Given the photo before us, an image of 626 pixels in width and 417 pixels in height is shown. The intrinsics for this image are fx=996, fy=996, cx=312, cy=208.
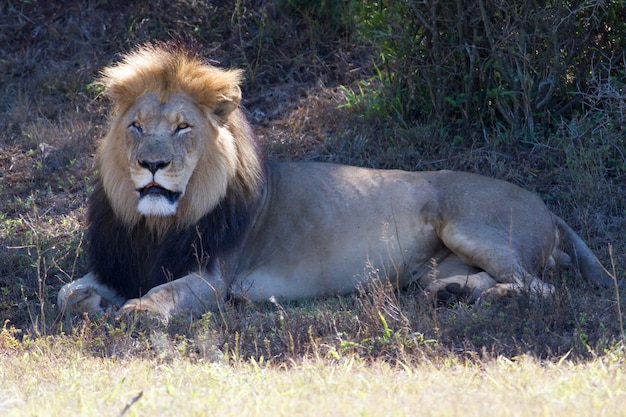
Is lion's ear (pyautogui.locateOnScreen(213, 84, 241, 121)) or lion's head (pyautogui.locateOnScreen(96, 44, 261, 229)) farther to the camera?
lion's ear (pyautogui.locateOnScreen(213, 84, 241, 121))

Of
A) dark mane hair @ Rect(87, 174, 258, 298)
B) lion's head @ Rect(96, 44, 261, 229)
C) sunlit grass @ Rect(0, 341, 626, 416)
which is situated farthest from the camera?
dark mane hair @ Rect(87, 174, 258, 298)

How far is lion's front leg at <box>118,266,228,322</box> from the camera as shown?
201 inches

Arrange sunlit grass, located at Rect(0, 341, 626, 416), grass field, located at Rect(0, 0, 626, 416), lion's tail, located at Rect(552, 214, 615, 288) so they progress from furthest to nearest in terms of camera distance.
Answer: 1. lion's tail, located at Rect(552, 214, 615, 288)
2. grass field, located at Rect(0, 0, 626, 416)
3. sunlit grass, located at Rect(0, 341, 626, 416)

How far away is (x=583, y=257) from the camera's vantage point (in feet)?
19.6

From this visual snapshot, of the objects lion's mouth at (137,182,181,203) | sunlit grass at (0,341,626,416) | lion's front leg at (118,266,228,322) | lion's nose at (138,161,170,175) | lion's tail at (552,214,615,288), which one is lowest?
lion's tail at (552,214,615,288)

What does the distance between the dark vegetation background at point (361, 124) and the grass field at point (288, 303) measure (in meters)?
0.02

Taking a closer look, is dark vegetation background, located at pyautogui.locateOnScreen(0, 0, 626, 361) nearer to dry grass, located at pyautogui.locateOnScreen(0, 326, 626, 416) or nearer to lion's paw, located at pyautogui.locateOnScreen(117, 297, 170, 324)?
lion's paw, located at pyautogui.locateOnScreen(117, 297, 170, 324)

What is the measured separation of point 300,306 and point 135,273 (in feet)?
3.17

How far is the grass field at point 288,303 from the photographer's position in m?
3.71

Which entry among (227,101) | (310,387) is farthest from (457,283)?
(310,387)

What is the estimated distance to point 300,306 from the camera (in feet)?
18.7

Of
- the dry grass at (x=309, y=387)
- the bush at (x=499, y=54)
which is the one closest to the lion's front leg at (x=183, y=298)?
the dry grass at (x=309, y=387)

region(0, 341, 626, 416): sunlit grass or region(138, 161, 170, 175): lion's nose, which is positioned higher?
region(138, 161, 170, 175): lion's nose

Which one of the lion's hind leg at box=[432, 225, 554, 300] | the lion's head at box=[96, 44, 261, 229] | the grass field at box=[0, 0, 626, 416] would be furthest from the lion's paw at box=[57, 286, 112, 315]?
the lion's hind leg at box=[432, 225, 554, 300]
